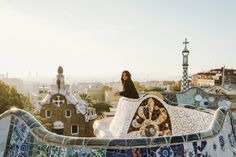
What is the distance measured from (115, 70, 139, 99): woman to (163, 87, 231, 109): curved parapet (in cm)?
67

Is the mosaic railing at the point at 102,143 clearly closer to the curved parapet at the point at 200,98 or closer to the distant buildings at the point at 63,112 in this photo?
the curved parapet at the point at 200,98

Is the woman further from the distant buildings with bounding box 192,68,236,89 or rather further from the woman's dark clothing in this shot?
the distant buildings with bounding box 192,68,236,89

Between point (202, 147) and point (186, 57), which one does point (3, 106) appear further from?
point (202, 147)

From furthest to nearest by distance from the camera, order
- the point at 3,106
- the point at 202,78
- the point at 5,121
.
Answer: the point at 202,78
the point at 3,106
the point at 5,121

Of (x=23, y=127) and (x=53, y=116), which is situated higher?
(x=23, y=127)

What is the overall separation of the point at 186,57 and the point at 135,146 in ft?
28.0

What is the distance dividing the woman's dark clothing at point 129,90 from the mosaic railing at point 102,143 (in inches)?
133

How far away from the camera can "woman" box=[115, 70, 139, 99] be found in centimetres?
616

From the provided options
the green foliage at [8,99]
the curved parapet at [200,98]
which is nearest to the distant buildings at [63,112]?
the green foliage at [8,99]

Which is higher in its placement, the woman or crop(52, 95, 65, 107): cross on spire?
the woman

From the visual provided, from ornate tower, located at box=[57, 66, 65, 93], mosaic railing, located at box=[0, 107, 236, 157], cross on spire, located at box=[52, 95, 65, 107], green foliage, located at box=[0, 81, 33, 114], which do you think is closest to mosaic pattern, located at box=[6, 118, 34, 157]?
mosaic railing, located at box=[0, 107, 236, 157]

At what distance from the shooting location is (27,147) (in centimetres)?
249

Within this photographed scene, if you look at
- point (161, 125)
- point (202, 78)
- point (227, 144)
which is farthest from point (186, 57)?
point (202, 78)

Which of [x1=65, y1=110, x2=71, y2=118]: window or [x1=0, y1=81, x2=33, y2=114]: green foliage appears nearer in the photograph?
[x1=65, y1=110, x2=71, y2=118]: window
